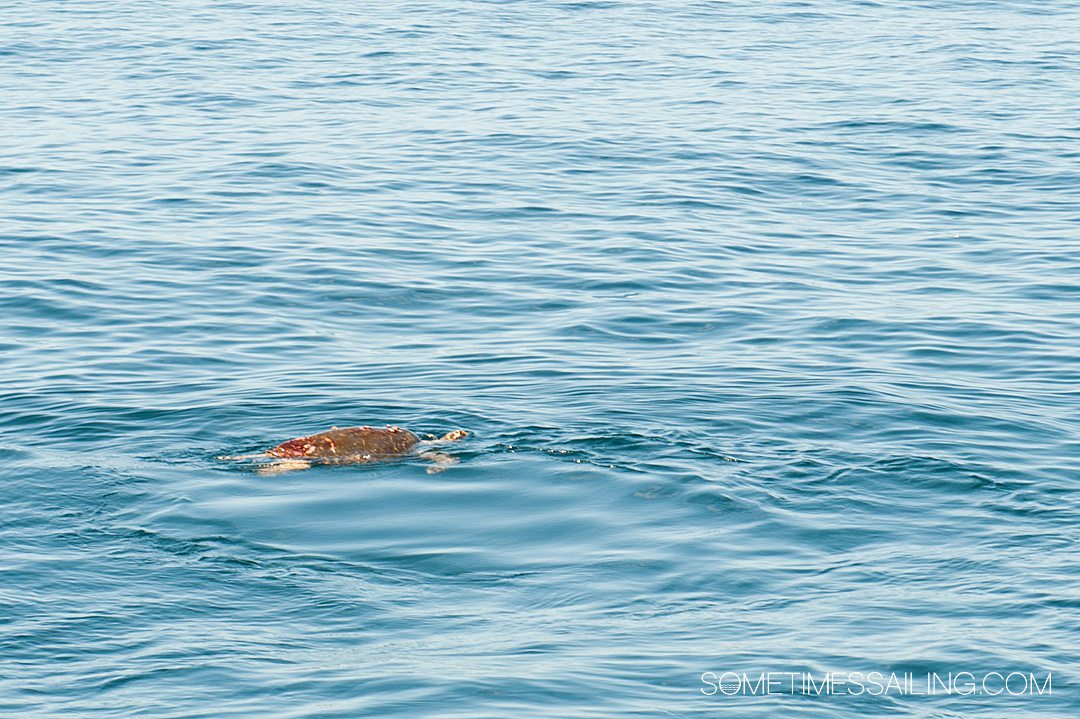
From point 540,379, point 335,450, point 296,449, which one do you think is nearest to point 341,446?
point 335,450

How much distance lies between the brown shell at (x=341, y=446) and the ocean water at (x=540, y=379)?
0.17 m

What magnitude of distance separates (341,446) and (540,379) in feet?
10.9

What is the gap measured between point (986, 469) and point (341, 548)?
6.02 m

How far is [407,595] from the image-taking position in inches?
498

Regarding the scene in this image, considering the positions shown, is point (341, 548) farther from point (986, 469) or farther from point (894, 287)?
point (894, 287)

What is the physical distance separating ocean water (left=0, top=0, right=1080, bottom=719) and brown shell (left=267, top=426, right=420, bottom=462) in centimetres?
17

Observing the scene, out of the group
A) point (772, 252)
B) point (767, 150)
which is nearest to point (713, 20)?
point (767, 150)

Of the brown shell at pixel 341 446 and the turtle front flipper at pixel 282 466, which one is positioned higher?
the brown shell at pixel 341 446

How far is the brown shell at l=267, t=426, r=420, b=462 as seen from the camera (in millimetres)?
15430

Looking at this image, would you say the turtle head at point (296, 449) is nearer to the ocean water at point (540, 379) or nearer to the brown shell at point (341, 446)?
the brown shell at point (341, 446)

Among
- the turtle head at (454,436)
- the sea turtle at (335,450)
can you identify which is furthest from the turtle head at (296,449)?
the turtle head at (454,436)

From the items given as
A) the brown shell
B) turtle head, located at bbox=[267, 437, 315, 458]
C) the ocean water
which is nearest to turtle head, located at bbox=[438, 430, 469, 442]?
the ocean water

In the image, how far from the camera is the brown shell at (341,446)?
50.6 feet

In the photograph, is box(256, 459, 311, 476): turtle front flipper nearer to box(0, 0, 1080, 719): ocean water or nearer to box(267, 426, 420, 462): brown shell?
box(267, 426, 420, 462): brown shell
